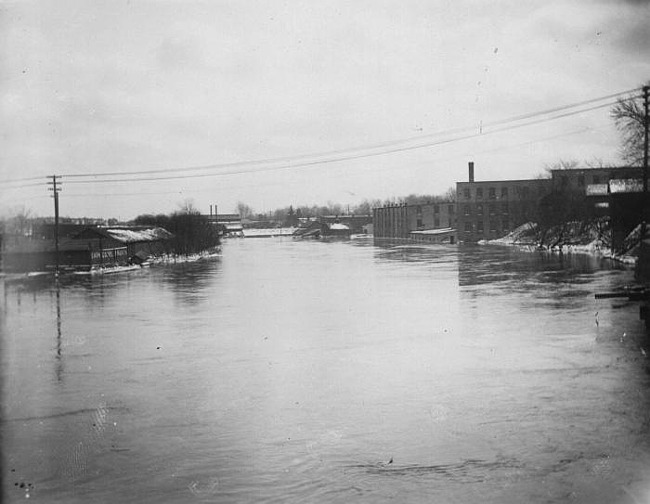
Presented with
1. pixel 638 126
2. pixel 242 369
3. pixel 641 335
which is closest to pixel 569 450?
pixel 242 369

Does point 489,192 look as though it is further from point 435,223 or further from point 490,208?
point 435,223

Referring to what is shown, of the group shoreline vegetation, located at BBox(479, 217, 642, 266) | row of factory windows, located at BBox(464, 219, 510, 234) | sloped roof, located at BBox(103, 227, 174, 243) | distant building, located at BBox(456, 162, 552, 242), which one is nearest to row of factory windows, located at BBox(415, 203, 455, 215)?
distant building, located at BBox(456, 162, 552, 242)

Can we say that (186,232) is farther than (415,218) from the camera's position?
No

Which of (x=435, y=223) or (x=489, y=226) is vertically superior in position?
(x=435, y=223)

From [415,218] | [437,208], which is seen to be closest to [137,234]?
[437,208]

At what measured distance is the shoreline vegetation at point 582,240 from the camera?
43469 millimetres

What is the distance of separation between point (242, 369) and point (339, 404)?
3.37 metres

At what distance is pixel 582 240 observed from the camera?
60.8 metres

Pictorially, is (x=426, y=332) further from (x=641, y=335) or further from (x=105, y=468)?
(x=105, y=468)

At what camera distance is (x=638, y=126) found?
36.1 metres

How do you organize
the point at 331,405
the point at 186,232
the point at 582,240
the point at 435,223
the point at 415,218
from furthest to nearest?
the point at 415,218 < the point at 435,223 < the point at 186,232 < the point at 582,240 < the point at 331,405

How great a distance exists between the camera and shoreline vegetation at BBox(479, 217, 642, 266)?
143 feet

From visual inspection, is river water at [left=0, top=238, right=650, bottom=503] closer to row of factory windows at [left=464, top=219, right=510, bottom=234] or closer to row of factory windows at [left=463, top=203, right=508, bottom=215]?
row of factory windows at [left=464, top=219, right=510, bottom=234]

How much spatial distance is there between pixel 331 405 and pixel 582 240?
56.7m
